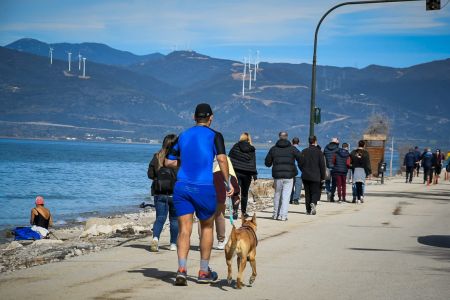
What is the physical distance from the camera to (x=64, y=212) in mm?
37031

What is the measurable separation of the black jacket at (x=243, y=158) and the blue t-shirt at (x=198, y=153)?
9271 millimetres

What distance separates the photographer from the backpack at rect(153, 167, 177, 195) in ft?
42.4

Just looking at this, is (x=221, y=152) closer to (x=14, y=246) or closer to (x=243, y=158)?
(x=243, y=158)

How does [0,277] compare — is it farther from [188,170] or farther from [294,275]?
[294,275]

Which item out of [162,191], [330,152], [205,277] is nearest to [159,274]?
[205,277]

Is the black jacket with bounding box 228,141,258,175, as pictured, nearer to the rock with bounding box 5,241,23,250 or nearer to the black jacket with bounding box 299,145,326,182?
the black jacket with bounding box 299,145,326,182

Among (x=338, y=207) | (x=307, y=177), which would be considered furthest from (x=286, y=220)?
(x=338, y=207)

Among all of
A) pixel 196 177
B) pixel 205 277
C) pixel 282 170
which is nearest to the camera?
pixel 196 177

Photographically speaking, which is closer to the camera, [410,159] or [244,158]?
[244,158]

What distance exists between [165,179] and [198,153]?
357 cm

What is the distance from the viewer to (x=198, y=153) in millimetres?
9453

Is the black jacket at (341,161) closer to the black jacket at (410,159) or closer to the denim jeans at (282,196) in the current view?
the denim jeans at (282,196)

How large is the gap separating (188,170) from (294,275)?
216 centimetres

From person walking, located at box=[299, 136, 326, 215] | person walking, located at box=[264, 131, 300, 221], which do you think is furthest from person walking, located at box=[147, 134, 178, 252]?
person walking, located at box=[299, 136, 326, 215]
